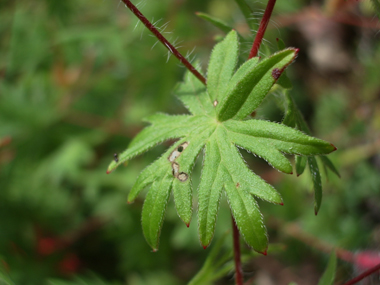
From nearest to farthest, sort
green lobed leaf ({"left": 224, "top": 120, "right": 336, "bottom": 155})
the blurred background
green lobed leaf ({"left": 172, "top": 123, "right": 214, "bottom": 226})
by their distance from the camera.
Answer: green lobed leaf ({"left": 224, "top": 120, "right": 336, "bottom": 155}), green lobed leaf ({"left": 172, "top": 123, "right": 214, "bottom": 226}), the blurred background

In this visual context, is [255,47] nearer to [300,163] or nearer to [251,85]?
[251,85]

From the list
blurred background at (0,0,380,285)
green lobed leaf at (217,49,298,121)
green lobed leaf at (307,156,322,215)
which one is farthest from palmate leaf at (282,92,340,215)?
blurred background at (0,0,380,285)

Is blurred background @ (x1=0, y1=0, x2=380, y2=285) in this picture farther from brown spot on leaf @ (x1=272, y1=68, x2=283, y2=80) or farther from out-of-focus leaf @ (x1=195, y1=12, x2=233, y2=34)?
brown spot on leaf @ (x1=272, y1=68, x2=283, y2=80)

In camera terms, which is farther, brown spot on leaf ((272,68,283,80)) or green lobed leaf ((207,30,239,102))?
green lobed leaf ((207,30,239,102))

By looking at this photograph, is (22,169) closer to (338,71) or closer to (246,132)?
(246,132)

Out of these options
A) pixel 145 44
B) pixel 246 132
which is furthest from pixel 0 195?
pixel 246 132

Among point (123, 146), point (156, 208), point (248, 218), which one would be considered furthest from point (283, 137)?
point (123, 146)

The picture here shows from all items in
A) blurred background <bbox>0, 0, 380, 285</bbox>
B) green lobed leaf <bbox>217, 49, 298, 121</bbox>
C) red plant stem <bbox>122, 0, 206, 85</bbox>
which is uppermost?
red plant stem <bbox>122, 0, 206, 85</bbox>
